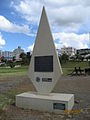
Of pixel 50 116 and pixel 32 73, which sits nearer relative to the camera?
pixel 50 116

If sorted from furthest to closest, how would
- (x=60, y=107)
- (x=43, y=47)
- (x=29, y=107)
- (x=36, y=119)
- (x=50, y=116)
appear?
(x=43, y=47) → (x=29, y=107) → (x=60, y=107) → (x=50, y=116) → (x=36, y=119)

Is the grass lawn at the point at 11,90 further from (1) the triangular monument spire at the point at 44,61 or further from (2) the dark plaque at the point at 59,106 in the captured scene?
(2) the dark plaque at the point at 59,106

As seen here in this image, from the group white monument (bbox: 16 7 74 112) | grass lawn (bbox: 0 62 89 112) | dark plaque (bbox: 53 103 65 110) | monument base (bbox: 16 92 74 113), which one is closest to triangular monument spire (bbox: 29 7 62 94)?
white monument (bbox: 16 7 74 112)

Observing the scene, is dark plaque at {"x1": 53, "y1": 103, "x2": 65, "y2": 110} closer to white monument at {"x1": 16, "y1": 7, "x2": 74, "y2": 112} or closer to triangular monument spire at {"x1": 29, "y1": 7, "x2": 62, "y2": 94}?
white monument at {"x1": 16, "y1": 7, "x2": 74, "y2": 112}

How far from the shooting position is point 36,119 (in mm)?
5590

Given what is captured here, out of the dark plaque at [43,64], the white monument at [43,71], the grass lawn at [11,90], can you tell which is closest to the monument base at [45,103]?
the white monument at [43,71]

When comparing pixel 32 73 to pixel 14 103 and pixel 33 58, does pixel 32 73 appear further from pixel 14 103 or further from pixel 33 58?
pixel 14 103

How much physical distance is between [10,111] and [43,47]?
9.51 ft

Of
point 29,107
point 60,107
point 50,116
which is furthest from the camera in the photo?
point 29,107

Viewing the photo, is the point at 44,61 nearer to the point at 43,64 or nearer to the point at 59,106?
the point at 43,64

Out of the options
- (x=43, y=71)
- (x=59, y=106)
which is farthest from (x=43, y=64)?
(x=59, y=106)

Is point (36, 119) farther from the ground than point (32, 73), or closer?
closer

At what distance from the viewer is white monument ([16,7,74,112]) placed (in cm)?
696

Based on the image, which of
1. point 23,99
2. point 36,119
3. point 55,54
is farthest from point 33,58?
point 36,119
